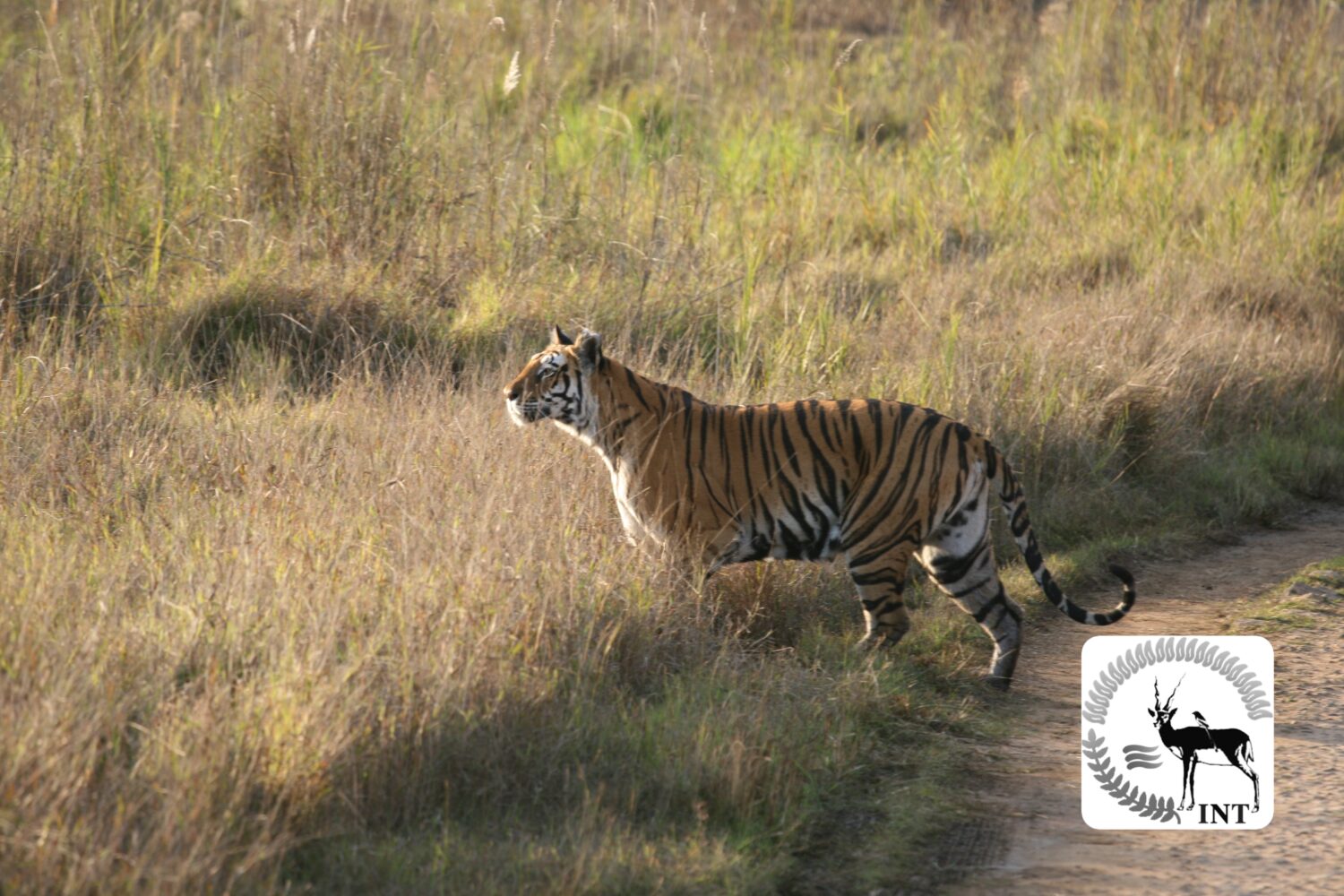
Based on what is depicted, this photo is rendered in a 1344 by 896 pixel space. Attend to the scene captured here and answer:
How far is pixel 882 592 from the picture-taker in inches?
203

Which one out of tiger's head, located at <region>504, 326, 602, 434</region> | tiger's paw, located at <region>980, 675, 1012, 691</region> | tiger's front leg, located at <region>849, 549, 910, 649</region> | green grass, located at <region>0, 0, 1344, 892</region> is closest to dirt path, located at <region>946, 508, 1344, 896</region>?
tiger's paw, located at <region>980, 675, 1012, 691</region>

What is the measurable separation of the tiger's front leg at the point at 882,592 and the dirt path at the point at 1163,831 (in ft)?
1.53

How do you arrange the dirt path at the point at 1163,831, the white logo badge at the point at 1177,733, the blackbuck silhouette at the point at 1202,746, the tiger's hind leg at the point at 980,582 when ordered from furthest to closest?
the tiger's hind leg at the point at 980,582, the blackbuck silhouette at the point at 1202,746, the white logo badge at the point at 1177,733, the dirt path at the point at 1163,831

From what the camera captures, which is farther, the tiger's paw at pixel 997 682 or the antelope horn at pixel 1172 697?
the tiger's paw at pixel 997 682

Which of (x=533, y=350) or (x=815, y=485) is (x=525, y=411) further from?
(x=533, y=350)

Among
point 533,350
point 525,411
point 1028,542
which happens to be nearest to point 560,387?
point 525,411

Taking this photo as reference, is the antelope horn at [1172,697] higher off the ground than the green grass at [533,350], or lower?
→ lower

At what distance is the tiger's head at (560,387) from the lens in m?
5.16

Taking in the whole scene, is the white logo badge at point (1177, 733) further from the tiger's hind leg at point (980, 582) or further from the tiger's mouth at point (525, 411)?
the tiger's mouth at point (525, 411)

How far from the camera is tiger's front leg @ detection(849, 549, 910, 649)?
5129 millimetres

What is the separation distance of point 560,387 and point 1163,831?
7.77 ft

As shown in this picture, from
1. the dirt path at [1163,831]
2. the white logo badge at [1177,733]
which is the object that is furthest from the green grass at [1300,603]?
the white logo badge at [1177,733]

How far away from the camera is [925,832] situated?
13.2ft

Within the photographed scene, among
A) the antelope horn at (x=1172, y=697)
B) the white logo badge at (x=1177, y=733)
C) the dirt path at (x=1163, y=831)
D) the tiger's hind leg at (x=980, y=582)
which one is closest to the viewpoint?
the dirt path at (x=1163, y=831)
